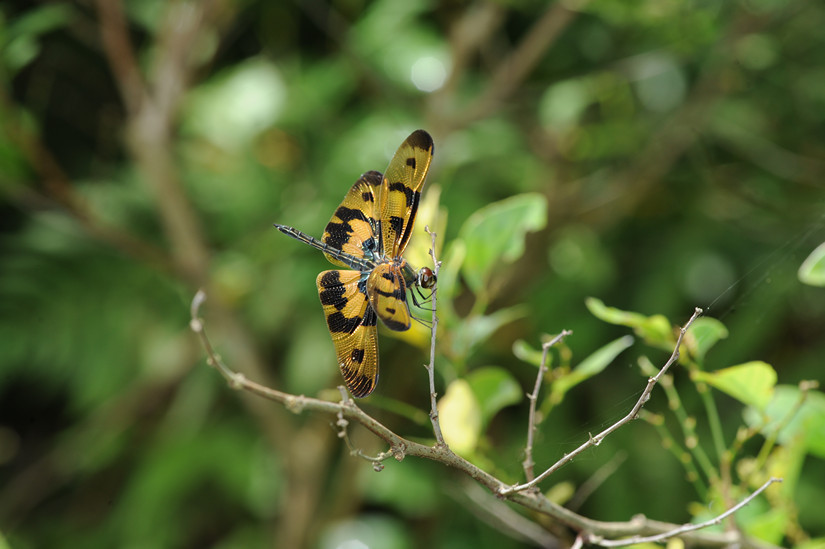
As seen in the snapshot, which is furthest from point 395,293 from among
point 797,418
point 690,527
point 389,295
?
point 797,418

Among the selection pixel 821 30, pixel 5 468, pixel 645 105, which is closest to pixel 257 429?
pixel 5 468

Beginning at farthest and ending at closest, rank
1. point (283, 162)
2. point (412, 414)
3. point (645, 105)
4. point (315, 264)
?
point (283, 162)
point (645, 105)
point (315, 264)
point (412, 414)

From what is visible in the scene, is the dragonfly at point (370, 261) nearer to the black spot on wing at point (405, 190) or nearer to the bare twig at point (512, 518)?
the black spot on wing at point (405, 190)

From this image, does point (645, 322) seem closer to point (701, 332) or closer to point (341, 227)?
point (701, 332)

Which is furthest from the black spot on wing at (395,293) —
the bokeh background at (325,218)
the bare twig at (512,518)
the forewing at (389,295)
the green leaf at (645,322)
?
the bokeh background at (325,218)

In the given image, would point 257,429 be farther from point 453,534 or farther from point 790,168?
point 790,168

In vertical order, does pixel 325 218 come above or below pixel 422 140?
above
